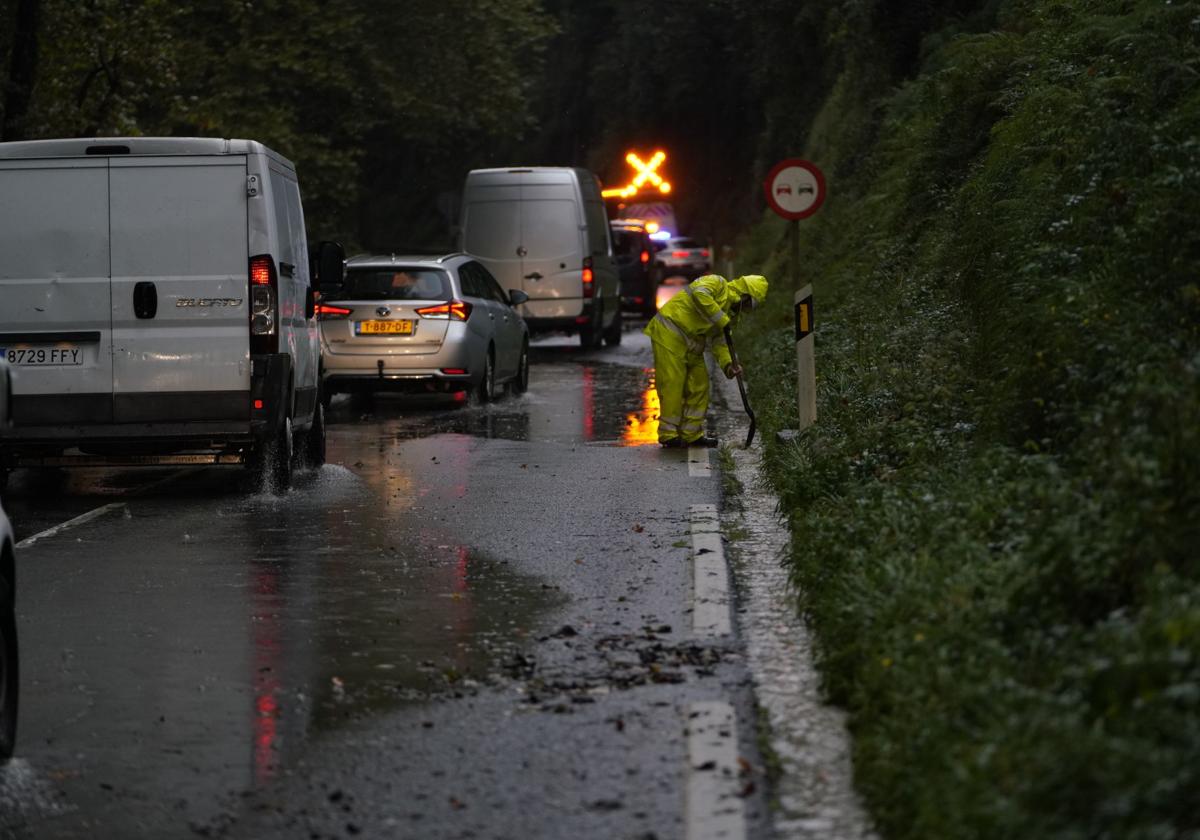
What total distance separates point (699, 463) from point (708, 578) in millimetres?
5171

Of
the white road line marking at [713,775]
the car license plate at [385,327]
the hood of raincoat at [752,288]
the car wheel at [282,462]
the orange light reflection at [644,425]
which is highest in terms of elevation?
the hood of raincoat at [752,288]

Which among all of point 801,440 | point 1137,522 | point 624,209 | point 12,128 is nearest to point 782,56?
point 624,209

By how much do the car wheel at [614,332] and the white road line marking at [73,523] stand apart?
1918 centimetres

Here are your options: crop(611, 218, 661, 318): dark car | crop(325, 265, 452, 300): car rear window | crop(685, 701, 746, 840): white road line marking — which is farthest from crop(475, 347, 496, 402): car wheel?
crop(611, 218, 661, 318): dark car

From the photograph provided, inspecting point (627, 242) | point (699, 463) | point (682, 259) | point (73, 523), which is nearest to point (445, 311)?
point (699, 463)

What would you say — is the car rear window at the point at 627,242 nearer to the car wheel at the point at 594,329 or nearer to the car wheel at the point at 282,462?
the car wheel at the point at 594,329

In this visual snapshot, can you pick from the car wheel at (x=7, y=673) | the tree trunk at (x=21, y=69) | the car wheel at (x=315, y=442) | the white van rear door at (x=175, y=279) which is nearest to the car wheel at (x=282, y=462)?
the white van rear door at (x=175, y=279)

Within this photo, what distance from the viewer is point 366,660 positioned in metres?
7.62

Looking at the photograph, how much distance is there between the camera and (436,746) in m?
6.25

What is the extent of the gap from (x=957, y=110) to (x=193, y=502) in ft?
35.9

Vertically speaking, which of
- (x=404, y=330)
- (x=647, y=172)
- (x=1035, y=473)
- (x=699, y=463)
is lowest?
(x=699, y=463)

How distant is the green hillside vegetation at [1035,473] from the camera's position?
489cm

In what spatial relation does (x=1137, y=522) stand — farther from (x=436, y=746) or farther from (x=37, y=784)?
(x=37, y=784)

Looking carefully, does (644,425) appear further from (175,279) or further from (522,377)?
(175,279)
